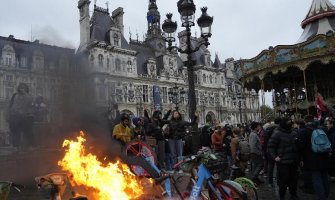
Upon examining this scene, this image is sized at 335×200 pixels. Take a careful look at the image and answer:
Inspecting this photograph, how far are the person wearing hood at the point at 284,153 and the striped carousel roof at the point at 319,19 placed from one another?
12.3 metres

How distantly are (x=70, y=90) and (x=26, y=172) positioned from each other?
2.49m

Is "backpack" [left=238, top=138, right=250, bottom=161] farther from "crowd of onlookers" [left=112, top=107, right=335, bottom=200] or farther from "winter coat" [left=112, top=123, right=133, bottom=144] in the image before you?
"winter coat" [left=112, top=123, right=133, bottom=144]

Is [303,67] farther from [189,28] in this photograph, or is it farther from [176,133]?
[176,133]

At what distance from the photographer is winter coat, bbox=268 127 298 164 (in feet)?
22.8

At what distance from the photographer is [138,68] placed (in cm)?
5094

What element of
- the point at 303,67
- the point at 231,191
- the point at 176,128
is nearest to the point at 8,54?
the point at 176,128

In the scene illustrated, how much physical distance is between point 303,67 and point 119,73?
32096 mm

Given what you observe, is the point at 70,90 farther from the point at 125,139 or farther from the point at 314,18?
the point at 314,18

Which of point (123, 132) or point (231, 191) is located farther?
point (123, 132)

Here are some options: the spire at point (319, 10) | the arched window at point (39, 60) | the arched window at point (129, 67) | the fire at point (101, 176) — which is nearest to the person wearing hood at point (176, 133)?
the arched window at point (39, 60)

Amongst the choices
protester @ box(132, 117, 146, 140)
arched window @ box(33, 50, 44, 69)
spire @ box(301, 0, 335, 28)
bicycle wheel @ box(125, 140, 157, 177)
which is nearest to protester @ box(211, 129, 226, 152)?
protester @ box(132, 117, 146, 140)

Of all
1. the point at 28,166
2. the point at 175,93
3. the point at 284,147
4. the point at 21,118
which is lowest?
the point at 28,166

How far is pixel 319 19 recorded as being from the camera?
18250 mm

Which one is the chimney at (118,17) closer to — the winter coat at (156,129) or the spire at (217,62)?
the spire at (217,62)
